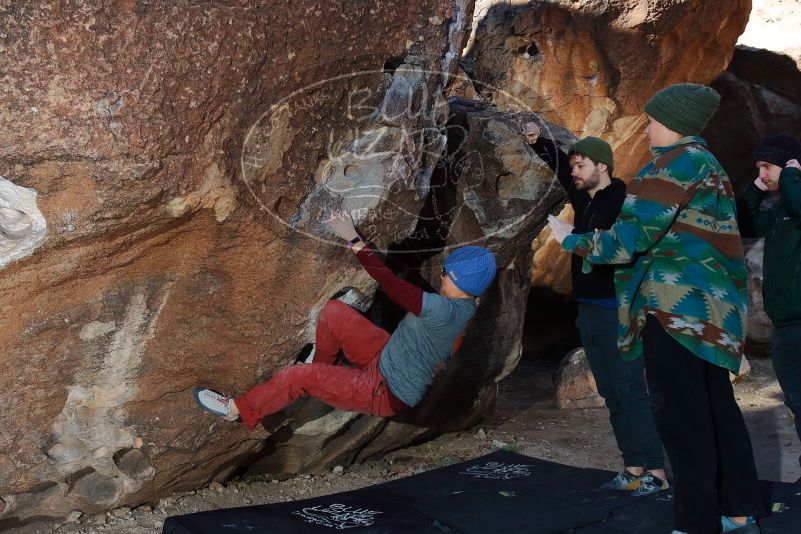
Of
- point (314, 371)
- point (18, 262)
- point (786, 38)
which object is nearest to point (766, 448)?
point (314, 371)

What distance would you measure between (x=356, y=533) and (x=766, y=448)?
280 cm

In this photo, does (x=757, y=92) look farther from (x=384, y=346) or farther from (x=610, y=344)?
(x=384, y=346)

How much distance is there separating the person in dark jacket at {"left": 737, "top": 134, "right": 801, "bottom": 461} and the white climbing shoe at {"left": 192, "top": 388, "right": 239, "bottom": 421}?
2311mm

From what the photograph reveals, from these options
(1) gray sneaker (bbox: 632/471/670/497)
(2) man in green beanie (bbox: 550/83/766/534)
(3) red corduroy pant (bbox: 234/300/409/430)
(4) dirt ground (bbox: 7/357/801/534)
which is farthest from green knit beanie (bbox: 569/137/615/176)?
(4) dirt ground (bbox: 7/357/801/534)

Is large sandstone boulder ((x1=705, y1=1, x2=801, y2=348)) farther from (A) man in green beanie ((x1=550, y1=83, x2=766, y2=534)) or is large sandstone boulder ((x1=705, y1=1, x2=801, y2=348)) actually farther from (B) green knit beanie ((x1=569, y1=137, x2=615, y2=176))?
(A) man in green beanie ((x1=550, y1=83, x2=766, y2=534))

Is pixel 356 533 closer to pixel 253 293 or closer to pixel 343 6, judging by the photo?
pixel 253 293

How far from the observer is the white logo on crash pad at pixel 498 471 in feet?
12.8

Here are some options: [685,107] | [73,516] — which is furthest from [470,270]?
[73,516]

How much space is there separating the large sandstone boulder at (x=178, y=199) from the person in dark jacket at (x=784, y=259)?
56.1 inches

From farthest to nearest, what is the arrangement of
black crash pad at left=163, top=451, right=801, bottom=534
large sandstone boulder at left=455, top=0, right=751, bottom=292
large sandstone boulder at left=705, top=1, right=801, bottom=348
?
large sandstone boulder at left=705, top=1, right=801, bottom=348, large sandstone boulder at left=455, top=0, right=751, bottom=292, black crash pad at left=163, top=451, right=801, bottom=534

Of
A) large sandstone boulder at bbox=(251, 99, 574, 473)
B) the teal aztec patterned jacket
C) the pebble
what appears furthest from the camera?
large sandstone boulder at bbox=(251, 99, 574, 473)

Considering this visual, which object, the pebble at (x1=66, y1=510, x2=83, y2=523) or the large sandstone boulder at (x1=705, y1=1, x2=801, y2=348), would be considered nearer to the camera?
the pebble at (x1=66, y1=510, x2=83, y2=523)

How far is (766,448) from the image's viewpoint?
478cm

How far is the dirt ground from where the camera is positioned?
12.1 feet
